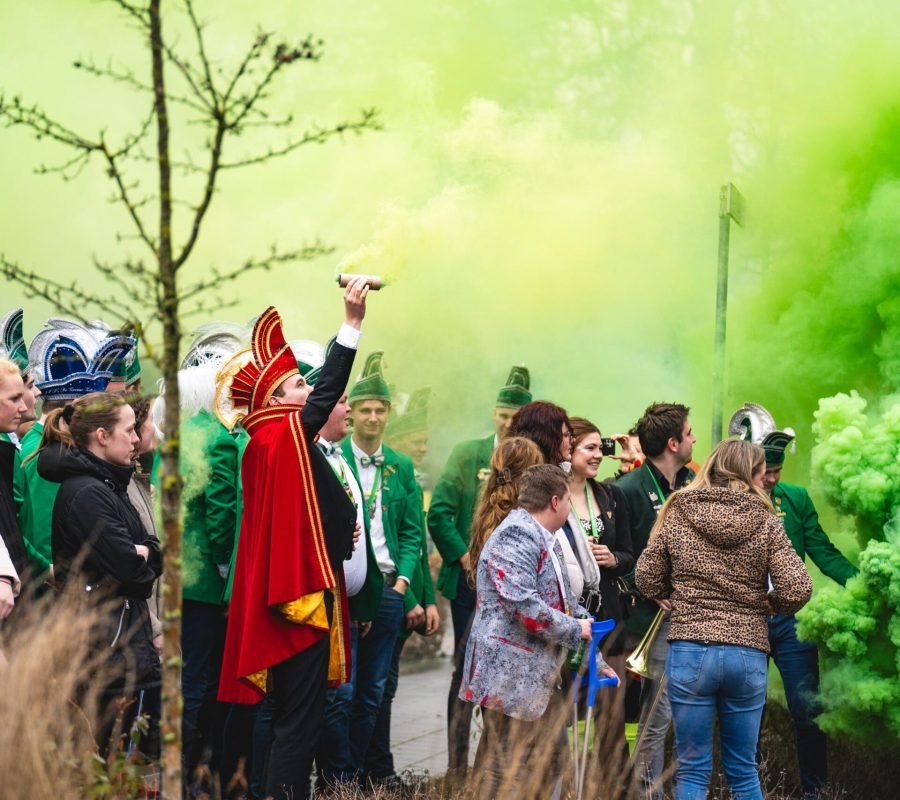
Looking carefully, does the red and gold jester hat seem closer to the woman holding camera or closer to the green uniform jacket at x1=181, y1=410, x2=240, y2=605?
the green uniform jacket at x1=181, y1=410, x2=240, y2=605

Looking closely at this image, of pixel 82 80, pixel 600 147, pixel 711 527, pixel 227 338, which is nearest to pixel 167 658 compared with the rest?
pixel 711 527

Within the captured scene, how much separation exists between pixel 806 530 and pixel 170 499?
148 inches

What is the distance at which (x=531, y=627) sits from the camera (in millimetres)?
4508

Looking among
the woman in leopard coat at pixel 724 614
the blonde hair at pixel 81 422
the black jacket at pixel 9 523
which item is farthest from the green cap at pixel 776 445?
the black jacket at pixel 9 523

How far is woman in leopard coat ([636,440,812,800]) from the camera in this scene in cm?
454

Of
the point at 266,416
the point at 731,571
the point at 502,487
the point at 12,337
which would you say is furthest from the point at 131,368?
the point at 731,571

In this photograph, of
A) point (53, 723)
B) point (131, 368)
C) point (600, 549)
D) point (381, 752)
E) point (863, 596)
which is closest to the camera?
point (53, 723)

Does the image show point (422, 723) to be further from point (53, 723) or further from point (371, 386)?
point (53, 723)

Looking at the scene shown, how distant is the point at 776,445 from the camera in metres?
5.91

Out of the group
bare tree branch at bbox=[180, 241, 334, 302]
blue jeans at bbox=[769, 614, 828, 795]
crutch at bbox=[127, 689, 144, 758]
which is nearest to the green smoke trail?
blue jeans at bbox=[769, 614, 828, 795]

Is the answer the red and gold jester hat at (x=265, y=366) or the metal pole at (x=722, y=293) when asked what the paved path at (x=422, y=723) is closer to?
the red and gold jester hat at (x=265, y=366)

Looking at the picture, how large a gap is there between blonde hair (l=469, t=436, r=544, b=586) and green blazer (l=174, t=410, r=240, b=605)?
3.46ft

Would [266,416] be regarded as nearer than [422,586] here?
Yes

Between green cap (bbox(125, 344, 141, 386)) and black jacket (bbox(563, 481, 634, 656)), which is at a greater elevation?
green cap (bbox(125, 344, 141, 386))
